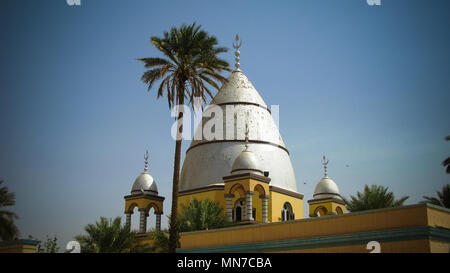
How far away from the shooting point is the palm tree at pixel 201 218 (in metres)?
24.2

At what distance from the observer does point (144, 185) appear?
3359 cm

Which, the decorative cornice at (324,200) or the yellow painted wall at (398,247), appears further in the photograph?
the decorative cornice at (324,200)

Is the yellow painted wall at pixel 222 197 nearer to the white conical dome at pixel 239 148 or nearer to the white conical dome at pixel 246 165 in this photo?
the white conical dome at pixel 239 148

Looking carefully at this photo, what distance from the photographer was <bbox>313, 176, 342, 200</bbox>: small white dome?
116 ft

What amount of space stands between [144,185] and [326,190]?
13.1 m

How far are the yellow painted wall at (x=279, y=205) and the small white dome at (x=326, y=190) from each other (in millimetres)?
3464

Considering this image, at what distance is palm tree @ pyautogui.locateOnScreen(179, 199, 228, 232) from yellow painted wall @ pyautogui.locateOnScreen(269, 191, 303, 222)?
493 cm

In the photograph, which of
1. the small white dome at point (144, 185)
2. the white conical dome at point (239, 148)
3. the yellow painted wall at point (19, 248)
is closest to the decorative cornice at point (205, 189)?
the white conical dome at point (239, 148)

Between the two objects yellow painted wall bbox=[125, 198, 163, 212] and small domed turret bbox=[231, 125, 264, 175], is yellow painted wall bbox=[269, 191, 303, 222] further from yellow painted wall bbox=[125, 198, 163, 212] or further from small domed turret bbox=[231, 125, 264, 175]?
yellow painted wall bbox=[125, 198, 163, 212]

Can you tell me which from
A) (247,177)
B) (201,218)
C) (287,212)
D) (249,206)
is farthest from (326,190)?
(201,218)

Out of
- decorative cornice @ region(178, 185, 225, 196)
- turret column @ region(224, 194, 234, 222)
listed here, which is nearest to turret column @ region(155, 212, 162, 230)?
decorative cornice @ region(178, 185, 225, 196)

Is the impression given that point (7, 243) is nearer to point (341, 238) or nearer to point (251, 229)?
point (251, 229)
